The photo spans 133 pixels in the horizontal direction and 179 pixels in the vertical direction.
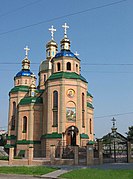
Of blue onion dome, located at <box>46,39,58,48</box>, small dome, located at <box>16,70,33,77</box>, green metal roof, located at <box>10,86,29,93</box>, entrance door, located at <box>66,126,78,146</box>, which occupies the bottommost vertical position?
entrance door, located at <box>66,126,78,146</box>

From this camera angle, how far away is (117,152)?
2405 centimetres

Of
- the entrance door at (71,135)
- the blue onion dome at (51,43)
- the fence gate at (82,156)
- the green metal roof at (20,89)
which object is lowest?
the fence gate at (82,156)

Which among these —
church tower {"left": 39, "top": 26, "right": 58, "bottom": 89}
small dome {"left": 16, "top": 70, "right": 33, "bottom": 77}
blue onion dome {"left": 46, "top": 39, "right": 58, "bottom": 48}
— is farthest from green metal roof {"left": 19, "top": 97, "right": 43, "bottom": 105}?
blue onion dome {"left": 46, "top": 39, "right": 58, "bottom": 48}

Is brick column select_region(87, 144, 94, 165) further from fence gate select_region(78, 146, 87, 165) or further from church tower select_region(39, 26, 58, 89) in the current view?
church tower select_region(39, 26, 58, 89)

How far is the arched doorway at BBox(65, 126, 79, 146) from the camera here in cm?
2972

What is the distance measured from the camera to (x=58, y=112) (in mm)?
30266

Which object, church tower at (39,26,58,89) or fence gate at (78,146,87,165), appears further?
church tower at (39,26,58,89)

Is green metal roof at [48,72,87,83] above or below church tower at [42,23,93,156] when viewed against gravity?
above

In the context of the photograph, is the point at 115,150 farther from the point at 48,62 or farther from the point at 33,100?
the point at 48,62

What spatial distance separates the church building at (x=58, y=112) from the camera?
30.0 meters

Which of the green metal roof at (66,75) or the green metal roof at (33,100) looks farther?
the green metal roof at (33,100)

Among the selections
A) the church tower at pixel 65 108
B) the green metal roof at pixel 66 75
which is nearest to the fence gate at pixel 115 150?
the church tower at pixel 65 108

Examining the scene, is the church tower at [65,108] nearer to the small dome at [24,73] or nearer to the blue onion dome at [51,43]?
the blue onion dome at [51,43]

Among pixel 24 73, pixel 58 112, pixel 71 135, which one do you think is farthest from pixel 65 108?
pixel 24 73
